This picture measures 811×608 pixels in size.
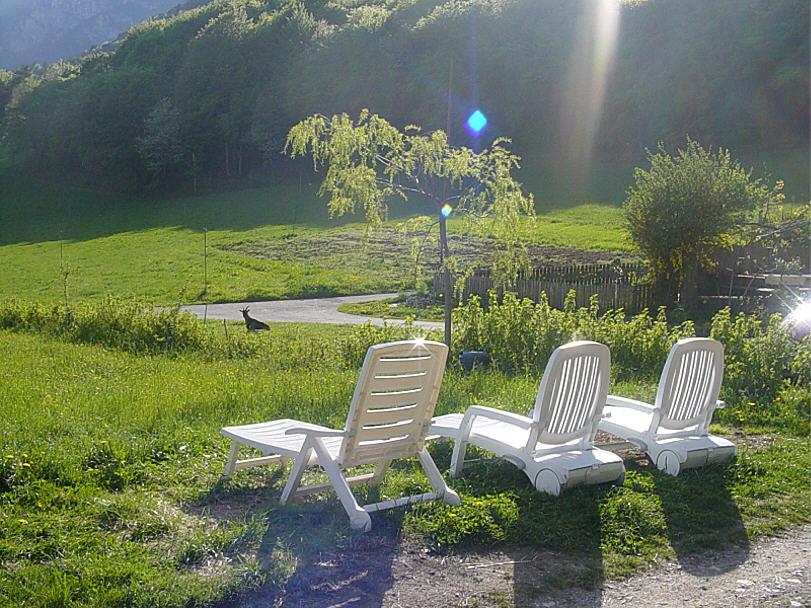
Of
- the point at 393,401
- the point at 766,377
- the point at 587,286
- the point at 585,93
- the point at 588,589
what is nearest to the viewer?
the point at 588,589

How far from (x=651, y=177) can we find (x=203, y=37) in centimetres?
7171

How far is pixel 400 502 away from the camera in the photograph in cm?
530

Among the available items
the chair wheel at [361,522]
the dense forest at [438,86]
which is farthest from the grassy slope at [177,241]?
the chair wheel at [361,522]

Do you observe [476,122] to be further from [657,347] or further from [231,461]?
[231,461]

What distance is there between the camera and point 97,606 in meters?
3.83

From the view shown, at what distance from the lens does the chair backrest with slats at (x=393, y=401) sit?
16.4 ft

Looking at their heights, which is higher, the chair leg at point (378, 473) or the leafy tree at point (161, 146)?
the leafy tree at point (161, 146)

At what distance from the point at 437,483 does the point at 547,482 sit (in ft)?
2.29

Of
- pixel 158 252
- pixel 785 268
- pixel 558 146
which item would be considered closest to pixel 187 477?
pixel 785 268

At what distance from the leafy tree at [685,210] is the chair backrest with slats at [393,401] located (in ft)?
65.4

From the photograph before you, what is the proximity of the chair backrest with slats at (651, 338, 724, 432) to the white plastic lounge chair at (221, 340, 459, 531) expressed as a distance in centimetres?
179

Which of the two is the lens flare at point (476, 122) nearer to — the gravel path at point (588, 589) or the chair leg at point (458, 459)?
the chair leg at point (458, 459)

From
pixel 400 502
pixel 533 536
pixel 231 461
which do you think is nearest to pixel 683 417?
pixel 533 536

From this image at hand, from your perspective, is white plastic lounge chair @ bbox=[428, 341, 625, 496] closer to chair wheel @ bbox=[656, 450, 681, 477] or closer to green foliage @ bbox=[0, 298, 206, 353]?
chair wheel @ bbox=[656, 450, 681, 477]
